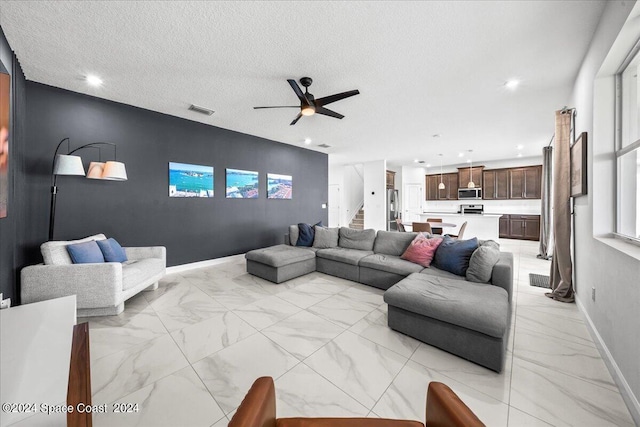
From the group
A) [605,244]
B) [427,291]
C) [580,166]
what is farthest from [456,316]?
[580,166]

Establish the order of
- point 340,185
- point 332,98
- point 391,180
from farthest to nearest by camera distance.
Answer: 1. point 340,185
2. point 391,180
3. point 332,98

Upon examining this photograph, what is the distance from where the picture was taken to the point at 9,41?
7.85 ft

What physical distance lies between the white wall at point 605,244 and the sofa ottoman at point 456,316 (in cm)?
61

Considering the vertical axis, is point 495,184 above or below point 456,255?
above

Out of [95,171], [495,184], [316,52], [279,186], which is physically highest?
[316,52]

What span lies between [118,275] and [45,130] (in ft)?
7.84

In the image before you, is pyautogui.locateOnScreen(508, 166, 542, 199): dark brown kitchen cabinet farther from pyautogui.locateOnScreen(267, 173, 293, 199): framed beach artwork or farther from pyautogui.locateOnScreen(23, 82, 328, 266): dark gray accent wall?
pyautogui.locateOnScreen(23, 82, 328, 266): dark gray accent wall

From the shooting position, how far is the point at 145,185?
4105mm

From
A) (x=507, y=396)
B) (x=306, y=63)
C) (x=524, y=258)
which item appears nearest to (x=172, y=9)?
(x=306, y=63)

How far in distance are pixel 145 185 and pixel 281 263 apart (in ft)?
8.83

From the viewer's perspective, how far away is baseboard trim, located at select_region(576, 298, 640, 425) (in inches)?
55.5

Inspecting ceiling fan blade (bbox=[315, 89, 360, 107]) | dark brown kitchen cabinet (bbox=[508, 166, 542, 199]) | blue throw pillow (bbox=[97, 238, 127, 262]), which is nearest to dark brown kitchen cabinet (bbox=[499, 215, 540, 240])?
dark brown kitchen cabinet (bbox=[508, 166, 542, 199])

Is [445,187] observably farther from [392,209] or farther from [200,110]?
[200,110]

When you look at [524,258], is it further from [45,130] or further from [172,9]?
[45,130]
